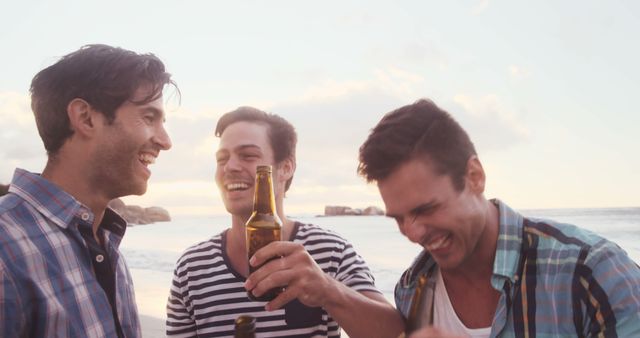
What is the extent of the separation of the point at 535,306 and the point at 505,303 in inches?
5.2

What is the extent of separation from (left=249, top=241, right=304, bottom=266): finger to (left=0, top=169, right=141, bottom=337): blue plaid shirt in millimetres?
743

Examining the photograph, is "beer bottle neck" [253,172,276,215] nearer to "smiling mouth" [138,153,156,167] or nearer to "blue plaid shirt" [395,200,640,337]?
"smiling mouth" [138,153,156,167]

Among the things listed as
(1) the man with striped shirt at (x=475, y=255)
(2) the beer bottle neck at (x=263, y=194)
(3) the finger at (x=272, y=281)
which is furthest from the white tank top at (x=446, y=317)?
(2) the beer bottle neck at (x=263, y=194)

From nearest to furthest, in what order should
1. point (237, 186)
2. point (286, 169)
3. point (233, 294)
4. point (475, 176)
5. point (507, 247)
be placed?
1. point (507, 247)
2. point (475, 176)
3. point (233, 294)
4. point (237, 186)
5. point (286, 169)

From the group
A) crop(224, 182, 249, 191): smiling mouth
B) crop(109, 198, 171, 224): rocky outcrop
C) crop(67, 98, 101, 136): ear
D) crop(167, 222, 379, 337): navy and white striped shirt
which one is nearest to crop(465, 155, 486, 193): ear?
crop(167, 222, 379, 337): navy and white striped shirt

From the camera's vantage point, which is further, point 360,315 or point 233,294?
point 233,294

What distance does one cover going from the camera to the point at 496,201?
2.81m

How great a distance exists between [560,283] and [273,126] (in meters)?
2.22

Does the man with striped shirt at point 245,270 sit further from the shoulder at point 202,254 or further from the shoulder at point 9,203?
the shoulder at point 9,203

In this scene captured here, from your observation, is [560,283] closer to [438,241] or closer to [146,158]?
[438,241]

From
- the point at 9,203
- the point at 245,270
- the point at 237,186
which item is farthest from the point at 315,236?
the point at 9,203

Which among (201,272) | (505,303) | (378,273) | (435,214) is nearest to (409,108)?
(435,214)

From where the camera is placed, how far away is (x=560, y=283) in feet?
7.41

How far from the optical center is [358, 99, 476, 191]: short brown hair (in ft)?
8.63
